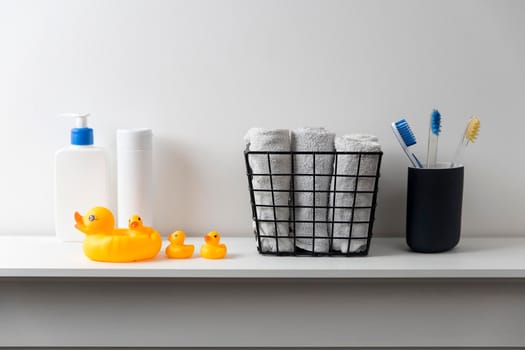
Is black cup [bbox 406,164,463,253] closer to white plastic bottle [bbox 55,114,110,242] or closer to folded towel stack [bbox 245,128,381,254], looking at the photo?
folded towel stack [bbox 245,128,381,254]

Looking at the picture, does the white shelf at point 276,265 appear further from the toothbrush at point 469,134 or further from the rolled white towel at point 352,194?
the toothbrush at point 469,134

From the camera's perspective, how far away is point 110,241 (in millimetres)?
1001

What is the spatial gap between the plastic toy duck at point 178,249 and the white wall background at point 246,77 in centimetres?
17

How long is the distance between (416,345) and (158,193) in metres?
0.51

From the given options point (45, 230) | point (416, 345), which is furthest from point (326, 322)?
point (45, 230)

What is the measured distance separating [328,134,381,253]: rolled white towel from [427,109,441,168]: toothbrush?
11 cm

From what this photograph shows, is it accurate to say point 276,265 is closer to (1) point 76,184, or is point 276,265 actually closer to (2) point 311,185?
(2) point 311,185

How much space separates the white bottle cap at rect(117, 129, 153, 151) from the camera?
1.11 metres

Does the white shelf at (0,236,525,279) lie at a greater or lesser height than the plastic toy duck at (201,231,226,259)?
lesser

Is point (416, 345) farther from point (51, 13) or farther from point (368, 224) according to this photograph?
point (51, 13)

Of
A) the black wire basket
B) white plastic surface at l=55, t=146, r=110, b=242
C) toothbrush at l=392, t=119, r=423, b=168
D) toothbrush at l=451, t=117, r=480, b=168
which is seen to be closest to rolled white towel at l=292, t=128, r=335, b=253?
the black wire basket

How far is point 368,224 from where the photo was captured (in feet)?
3.46

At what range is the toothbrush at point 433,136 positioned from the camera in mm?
1083

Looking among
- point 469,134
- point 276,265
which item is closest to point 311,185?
point 276,265
